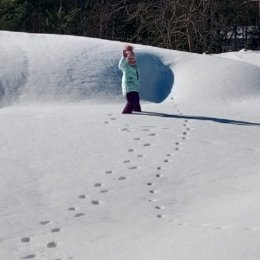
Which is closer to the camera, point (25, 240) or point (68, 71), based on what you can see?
point (25, 240)

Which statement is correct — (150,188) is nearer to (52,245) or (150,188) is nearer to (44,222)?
(44,222)

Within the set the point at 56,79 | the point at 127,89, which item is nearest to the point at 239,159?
the point at 127,89

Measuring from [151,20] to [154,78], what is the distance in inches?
520

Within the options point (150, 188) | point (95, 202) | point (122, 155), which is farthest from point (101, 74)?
point (95, 202)

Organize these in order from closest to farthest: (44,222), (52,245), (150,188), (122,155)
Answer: (52,245) < (44,222) < (150,188) < (122,155)

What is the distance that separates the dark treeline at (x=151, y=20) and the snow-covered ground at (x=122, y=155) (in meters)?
10.8

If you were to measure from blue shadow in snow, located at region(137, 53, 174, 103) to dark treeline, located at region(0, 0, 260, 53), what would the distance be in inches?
422

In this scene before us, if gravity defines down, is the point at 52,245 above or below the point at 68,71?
below

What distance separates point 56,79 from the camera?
1499 cm

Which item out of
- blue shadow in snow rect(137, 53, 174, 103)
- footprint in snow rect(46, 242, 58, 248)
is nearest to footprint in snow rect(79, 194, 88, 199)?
footprint in snow rect(46, 242, 58, 248)

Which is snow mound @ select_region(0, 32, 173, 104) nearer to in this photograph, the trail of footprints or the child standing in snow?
the child standing in snow

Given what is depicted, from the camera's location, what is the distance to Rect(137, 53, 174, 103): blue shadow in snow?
15.3 meters

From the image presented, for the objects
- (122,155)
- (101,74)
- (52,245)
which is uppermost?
(101,74)

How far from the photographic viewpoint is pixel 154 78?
15938mm
